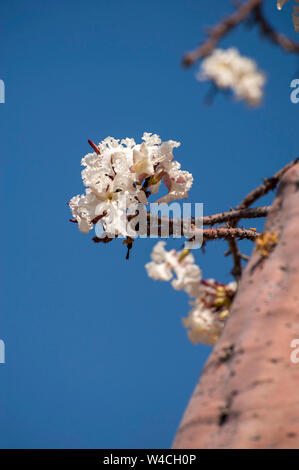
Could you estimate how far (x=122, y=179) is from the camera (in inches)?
133

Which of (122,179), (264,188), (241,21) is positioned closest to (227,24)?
(241,21)

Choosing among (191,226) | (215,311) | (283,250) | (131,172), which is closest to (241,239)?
(191,226)

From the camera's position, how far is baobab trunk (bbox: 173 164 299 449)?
169cm

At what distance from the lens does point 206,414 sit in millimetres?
1828

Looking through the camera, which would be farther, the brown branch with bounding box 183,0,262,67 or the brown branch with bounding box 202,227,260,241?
the brown branch with bounding box 202,227,260,241

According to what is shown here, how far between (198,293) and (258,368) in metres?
0.82

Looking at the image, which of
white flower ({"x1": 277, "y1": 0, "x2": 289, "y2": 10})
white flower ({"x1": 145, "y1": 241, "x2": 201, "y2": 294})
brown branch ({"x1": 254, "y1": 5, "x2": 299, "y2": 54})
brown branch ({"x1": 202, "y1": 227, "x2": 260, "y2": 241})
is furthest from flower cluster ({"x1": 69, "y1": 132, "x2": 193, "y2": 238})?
brown branch ({"x1": 254, "y1": 5, "x2": 299, "y2": 54})

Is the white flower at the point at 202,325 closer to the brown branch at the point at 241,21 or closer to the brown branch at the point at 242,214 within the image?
the brown branch at the point at 242,214

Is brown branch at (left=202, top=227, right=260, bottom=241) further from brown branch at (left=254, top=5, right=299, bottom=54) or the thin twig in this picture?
brown branch at (left=254, top=5, right=299, bottom=54)

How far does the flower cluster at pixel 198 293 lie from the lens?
2539 mm

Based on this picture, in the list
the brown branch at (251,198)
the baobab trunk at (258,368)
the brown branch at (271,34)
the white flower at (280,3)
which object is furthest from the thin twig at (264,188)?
the white flower at (280,3)

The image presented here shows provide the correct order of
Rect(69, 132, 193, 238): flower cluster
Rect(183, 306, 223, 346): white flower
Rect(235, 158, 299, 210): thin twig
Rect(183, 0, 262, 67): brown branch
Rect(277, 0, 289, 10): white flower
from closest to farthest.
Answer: Rect(183, 0, 262, 67): brown branch → Rect(235, 158, 299, 210): thin twig → Rect(183, 306, 223, 346): white flower → Rect(277, 0, 289, 10): white flower → Rect(69, 132, 193, 238): flower cluster

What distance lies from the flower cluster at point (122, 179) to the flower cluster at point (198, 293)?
630 millimetres

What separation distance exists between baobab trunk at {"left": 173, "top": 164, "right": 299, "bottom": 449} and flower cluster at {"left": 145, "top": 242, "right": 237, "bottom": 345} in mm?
454
